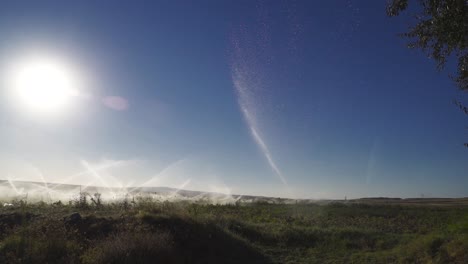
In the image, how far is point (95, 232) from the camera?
14805 mm

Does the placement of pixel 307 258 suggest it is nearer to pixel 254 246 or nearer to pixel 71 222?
pixel 254 246

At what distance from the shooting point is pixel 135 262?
11.7 m

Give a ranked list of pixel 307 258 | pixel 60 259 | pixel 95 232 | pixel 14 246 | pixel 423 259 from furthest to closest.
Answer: pixel 307 258, pixel 95 232, pixel 423 259, pixel 14 246, pixel 60 259

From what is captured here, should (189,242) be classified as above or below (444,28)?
below

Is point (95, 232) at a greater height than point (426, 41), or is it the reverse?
point (426, 41)

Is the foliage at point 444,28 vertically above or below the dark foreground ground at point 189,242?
above

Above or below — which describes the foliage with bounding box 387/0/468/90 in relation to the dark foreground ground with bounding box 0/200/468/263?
above

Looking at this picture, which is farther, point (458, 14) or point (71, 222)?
point (71, 222)

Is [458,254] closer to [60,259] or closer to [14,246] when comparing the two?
[60,259]

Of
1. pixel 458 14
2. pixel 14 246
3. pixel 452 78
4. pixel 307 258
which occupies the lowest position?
pixel 307 258

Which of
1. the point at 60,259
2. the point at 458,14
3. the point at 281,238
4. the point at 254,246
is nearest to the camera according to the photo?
the point at 458,14

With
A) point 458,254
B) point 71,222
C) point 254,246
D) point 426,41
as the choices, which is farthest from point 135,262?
point 426,41

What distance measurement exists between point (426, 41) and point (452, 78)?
175 cm

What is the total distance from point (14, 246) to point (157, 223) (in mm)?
5479
